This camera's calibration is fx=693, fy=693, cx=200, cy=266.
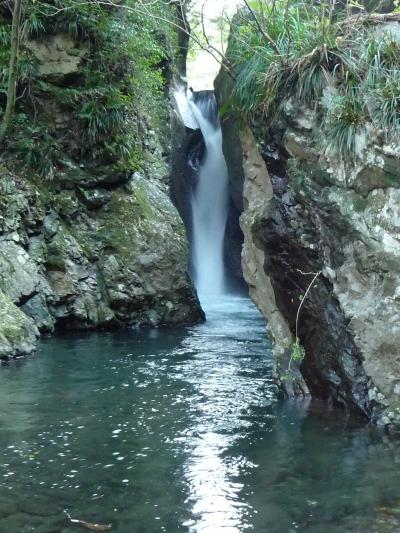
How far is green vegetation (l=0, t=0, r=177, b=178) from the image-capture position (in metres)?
12.9

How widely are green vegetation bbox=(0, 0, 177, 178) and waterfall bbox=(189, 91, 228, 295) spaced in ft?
A: 20.6

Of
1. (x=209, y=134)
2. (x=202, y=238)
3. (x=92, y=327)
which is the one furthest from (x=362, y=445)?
(x=209, y=134)

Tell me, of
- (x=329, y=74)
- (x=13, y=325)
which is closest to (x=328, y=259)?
(x=329, y=74)

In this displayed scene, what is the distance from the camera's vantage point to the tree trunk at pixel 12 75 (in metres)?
11.8

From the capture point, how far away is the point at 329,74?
20.9ft

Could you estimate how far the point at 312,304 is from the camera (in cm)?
671

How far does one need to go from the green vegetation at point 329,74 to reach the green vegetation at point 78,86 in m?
6.35

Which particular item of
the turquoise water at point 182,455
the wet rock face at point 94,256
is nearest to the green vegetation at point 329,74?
the turquoise water at point 182,455

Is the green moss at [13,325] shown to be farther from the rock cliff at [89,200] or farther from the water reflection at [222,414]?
the water reflection at [222,414]

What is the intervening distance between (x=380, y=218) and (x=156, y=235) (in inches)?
323

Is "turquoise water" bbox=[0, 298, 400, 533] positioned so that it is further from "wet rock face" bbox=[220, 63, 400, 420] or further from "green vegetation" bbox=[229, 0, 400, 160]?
"green vegetation" bbox=[229, 0, 400, 160]

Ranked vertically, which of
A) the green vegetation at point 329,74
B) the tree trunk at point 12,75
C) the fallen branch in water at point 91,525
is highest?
the tree trunk at point 12,75

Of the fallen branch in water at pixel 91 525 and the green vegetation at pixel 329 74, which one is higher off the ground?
the green vegetation at pixel 329 74

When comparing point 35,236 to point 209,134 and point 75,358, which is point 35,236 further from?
point 209,134
